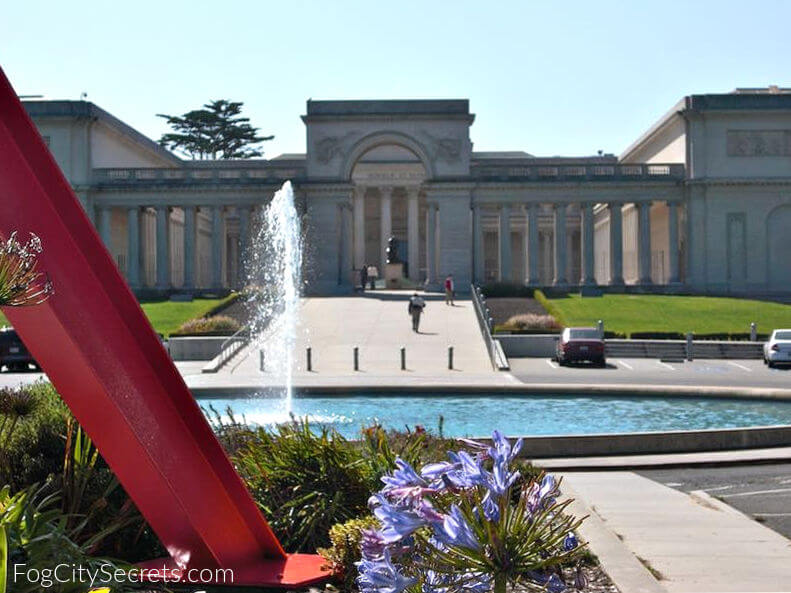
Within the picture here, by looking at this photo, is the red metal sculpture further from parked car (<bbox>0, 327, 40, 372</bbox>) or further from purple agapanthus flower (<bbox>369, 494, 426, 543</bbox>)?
parked car (<bbox>0, 327, 40, 372</bbox>)

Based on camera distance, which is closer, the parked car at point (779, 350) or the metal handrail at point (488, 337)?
the metal handrail at point (488, 337)


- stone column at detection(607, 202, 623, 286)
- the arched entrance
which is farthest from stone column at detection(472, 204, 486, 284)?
the arched entrance

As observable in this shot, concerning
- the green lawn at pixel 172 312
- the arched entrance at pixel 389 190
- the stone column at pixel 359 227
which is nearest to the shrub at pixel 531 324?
the green lawn at pixel 172 312

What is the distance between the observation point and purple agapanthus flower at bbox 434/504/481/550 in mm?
4652

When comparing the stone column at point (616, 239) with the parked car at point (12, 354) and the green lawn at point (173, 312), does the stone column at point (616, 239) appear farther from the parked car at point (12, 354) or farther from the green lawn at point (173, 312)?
the parked car at point (12, 354)

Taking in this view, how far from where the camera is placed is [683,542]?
11438 millimetres

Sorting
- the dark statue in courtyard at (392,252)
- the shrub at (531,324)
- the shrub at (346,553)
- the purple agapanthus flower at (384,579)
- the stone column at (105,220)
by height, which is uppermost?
the stone column at (105,220)

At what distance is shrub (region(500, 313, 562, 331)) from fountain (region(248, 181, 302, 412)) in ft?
30.5

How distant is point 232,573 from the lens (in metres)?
8.07

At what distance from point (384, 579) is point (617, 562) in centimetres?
505

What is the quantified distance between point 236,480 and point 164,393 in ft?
2.93

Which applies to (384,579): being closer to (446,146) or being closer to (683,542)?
(683,542)

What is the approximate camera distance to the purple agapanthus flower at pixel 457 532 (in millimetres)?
4652

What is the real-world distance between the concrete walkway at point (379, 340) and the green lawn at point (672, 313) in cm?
567
